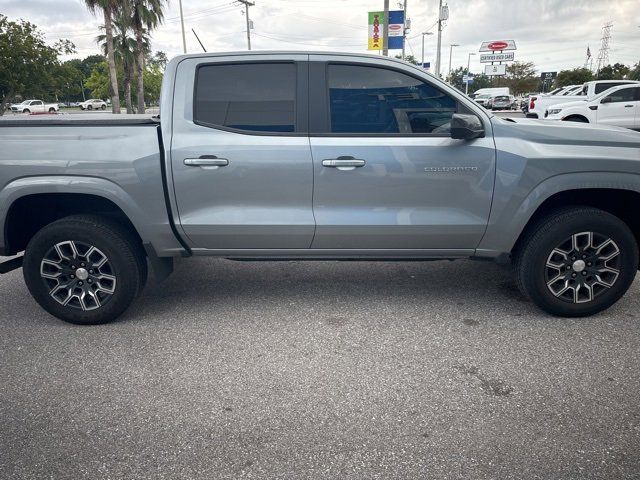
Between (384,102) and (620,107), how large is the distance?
14789 mm

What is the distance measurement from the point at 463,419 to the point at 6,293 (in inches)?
161

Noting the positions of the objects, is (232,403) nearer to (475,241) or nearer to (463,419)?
(463,419)

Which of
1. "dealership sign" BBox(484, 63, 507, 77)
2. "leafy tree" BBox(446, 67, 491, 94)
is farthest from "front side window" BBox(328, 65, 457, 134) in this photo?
"leafy tree" BBox(446, 67, 491, 94)

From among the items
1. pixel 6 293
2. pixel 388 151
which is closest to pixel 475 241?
pixel 388 151

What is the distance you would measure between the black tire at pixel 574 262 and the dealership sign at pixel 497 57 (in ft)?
243

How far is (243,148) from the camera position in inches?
131

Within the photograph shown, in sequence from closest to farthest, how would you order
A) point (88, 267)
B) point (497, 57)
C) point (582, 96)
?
point (88, 267) < point (582, 96) < point (497, 57)

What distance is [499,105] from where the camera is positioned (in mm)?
39125

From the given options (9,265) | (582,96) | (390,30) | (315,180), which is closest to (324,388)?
(315,180)

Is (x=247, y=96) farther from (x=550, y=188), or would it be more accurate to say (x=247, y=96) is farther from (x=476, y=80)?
(x=476, y=80)

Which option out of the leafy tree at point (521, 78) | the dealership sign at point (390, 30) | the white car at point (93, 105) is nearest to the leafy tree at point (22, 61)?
the dealership sign at point (390, 30)

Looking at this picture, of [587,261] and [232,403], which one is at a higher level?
[587,261]

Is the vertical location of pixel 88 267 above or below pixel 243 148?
below

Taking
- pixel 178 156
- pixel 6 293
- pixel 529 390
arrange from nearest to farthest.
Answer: pixel 529 390 → pixel 178 156 → pixel 6 293
